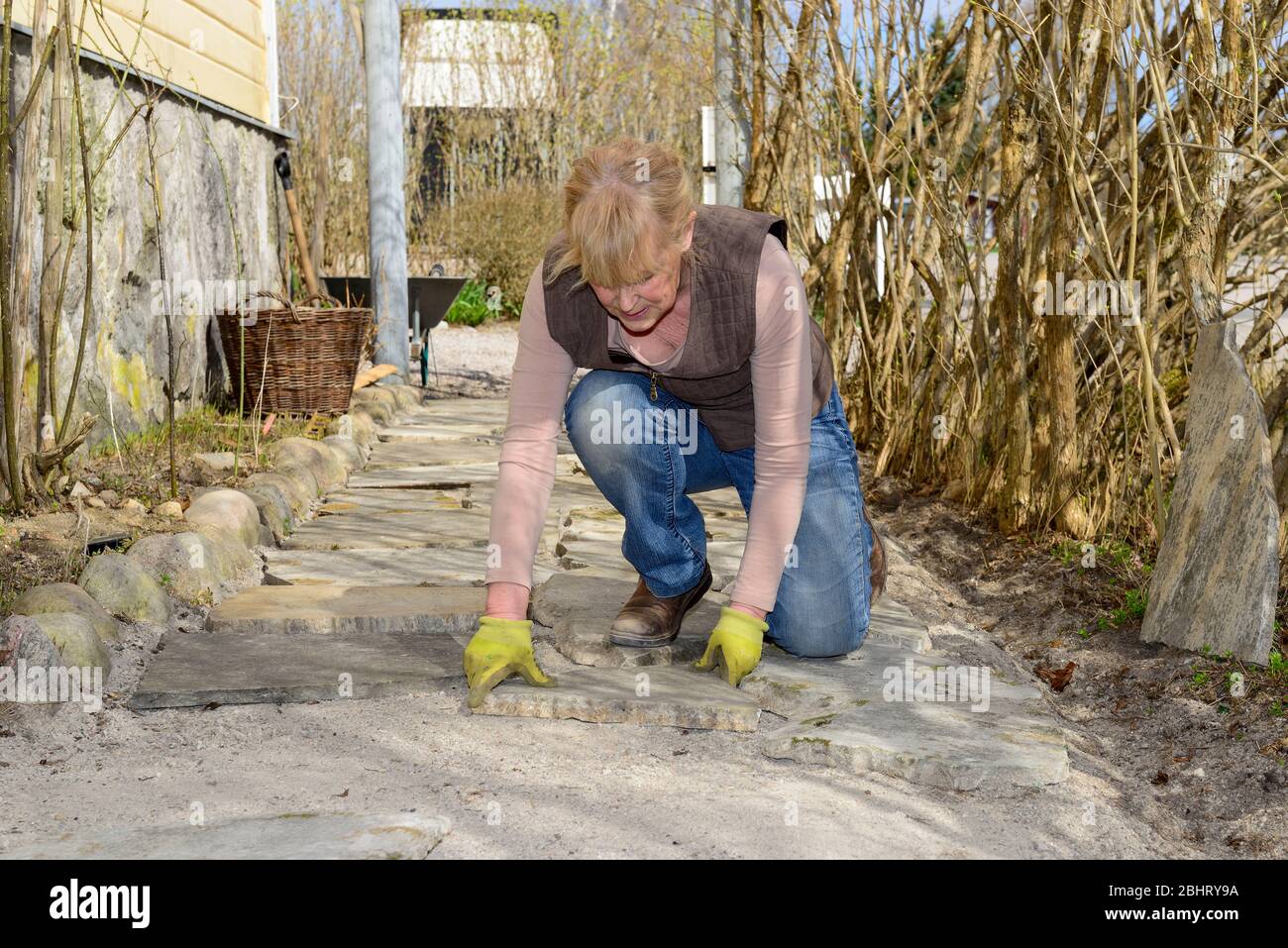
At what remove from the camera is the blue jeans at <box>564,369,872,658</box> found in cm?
274

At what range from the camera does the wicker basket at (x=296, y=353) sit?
5.55 m

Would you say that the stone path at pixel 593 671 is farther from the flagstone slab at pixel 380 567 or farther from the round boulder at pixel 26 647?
the round boulder at pixel 26 647

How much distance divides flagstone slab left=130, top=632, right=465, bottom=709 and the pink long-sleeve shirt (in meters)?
0.33

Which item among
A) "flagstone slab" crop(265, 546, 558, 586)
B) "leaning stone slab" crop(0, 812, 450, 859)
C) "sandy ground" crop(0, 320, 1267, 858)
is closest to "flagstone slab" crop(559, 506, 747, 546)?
"flagstone slab" crop(265, 546, 558, 586)

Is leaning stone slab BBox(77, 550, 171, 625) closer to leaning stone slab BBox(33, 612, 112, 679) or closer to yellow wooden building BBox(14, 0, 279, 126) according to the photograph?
leaning stone slab BBox(33, 612, 112, 679)

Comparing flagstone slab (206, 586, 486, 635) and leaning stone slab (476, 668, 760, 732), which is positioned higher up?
flagstone slab (206, 586, 486, 635)

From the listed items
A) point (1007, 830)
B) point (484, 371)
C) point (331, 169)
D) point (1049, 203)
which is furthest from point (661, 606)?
point (331, 169)

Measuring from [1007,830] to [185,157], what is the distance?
15.6ft

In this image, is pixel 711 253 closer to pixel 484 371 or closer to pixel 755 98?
pixel 755 98

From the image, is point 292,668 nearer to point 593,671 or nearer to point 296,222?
point 593,671

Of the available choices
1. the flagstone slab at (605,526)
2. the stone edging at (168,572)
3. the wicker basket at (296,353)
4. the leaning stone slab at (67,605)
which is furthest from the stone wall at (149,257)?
the flagstone slab at (605,526)

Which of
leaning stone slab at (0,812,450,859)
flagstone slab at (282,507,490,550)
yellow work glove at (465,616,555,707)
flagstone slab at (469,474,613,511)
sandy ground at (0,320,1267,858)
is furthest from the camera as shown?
flagstone slab at (469,474,613,511)

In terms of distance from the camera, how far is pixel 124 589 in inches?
114

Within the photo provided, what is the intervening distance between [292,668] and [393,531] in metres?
1.40
